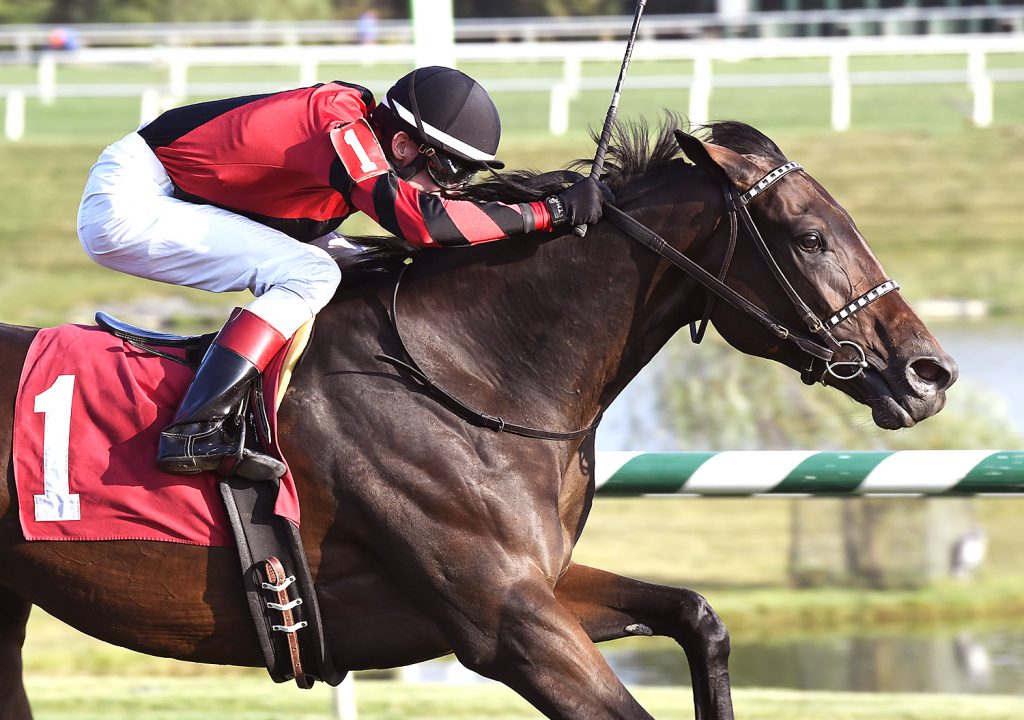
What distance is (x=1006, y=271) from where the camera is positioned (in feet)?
45.1

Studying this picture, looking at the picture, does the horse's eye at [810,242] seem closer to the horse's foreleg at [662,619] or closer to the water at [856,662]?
the horse's foreleg at [662,619]

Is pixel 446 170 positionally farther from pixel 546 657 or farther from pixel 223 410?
pixel 546 657

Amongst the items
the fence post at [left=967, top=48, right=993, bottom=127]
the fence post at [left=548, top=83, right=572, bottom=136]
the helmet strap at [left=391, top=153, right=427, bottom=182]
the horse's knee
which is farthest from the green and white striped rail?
the fence post at [left=967, top=48, right=993, bottom=127]

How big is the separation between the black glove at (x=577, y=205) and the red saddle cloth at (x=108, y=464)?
68 centimetres

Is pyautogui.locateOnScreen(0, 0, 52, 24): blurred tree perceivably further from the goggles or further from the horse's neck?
the horse's neck

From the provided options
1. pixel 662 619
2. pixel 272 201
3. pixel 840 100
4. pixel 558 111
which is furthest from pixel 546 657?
pixel 840 100

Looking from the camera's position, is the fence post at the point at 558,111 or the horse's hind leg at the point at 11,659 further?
the fence post at the point at 558,111

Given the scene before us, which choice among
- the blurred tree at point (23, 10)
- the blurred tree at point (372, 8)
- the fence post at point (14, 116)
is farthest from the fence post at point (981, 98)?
the blurred tree at point (23, 10)

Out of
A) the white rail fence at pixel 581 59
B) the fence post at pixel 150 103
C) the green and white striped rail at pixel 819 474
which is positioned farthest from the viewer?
the fence post at pixel 150 103

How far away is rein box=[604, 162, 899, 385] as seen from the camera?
3045mm

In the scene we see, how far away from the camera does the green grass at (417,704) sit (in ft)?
14.4

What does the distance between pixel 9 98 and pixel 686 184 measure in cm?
1618

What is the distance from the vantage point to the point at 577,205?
3105mm

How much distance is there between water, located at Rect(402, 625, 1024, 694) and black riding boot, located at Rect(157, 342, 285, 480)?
9.35 ft
